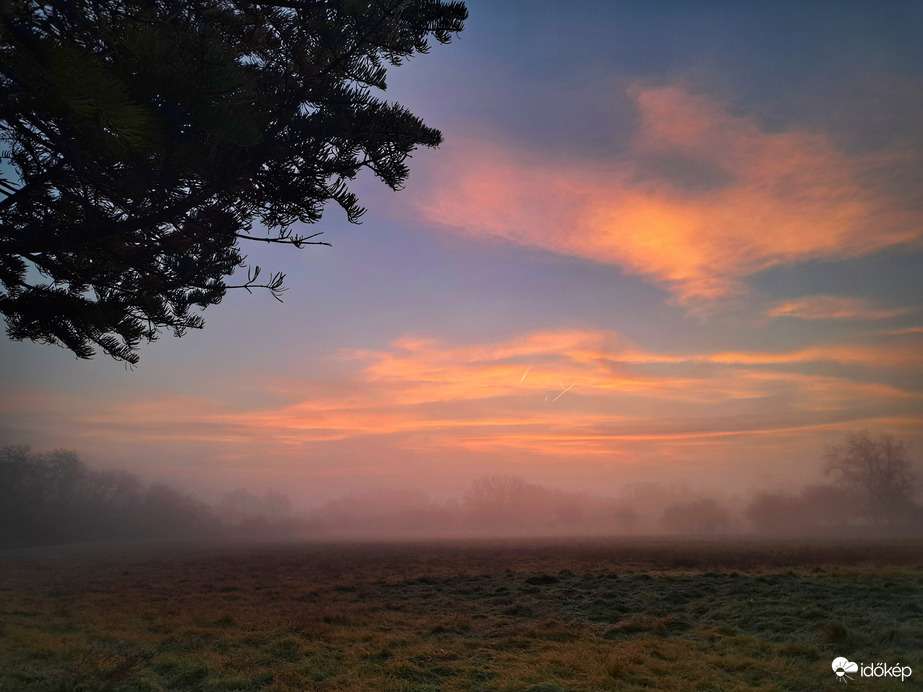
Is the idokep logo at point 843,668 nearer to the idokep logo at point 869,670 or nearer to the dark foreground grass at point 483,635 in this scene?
the idokep logo at point 869,670

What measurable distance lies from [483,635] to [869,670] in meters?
6.21

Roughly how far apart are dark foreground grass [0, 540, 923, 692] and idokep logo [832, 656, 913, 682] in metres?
0.11

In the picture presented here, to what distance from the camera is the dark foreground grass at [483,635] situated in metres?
7.26

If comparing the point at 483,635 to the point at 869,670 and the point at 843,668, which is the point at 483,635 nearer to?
the point at 843,668

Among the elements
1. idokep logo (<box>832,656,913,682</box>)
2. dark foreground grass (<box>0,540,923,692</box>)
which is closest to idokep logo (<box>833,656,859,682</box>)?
idokep logo (<box>832,656,913,682</box>)

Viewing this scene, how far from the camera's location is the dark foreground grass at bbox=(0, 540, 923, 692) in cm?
726

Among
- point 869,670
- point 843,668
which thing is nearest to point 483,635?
point 843,668

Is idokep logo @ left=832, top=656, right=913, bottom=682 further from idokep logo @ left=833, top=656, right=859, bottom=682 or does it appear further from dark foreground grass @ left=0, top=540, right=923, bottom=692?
dark foreground grass @ left=0, top=540, right=923, bottom=692

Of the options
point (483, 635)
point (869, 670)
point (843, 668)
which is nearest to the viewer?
point (869, 670)

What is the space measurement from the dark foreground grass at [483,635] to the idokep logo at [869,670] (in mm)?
115

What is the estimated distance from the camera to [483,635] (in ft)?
33.3

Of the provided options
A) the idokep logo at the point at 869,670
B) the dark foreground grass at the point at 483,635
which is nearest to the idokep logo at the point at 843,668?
the idokep logo at the point at 869,670

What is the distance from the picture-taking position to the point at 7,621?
37.7 feet

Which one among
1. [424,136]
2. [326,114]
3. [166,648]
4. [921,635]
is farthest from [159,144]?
[921,635]
